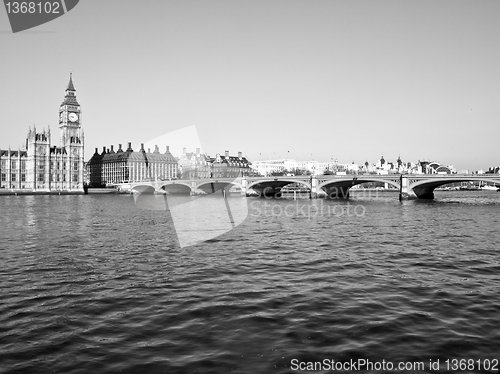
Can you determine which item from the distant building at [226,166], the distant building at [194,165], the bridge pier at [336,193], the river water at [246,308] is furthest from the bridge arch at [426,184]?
the distant building at [194,165]

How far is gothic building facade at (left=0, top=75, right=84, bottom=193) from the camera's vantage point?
12875 centimetres

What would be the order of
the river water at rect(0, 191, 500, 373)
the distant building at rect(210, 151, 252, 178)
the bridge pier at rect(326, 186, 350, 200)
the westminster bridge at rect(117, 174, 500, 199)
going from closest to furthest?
the river water at rect(0, 191, 500, 373) < the westminster bridge at rect(117, 174, 500, 199) < the bridge pier at rect(326, 186, 350, 200) < the distant building at rect(210, 151, 252, 178)

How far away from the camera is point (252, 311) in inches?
444

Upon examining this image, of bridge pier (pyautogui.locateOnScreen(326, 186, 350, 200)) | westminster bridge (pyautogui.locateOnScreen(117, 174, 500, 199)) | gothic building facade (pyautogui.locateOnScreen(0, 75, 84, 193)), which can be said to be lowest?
bridge pier (pyautogui.locateOnScreen(326, 186, 350, 200))

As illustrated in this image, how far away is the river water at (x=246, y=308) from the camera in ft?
27.8

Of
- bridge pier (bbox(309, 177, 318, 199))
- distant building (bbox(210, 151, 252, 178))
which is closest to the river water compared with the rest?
bridge pier (bbox(309, 177, 318, 199))

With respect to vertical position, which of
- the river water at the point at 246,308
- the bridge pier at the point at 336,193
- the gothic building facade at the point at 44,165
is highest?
the gothic building facade at the point at 44,165

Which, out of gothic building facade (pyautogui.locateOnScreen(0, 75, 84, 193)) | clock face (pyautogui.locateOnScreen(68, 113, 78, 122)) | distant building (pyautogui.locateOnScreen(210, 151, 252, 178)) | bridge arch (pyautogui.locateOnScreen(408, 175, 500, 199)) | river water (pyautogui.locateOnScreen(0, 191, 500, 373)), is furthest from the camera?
distant building (pyautogui.locateOnScreen(210, 151, 252, 178))

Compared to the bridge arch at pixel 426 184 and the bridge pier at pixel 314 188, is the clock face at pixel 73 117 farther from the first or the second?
the bridge arch at pixel 426 184

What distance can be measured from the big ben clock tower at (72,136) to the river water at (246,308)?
125106mm

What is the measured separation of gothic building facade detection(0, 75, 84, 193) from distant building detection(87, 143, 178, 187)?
74.4ft

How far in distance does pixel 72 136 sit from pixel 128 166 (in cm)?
2468

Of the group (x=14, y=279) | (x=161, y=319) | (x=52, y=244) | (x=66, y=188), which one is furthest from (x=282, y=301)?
(x=66, y=188)

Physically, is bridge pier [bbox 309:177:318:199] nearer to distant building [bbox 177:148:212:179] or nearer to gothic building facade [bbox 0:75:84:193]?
distant building [bbox 177:148:212:179]
